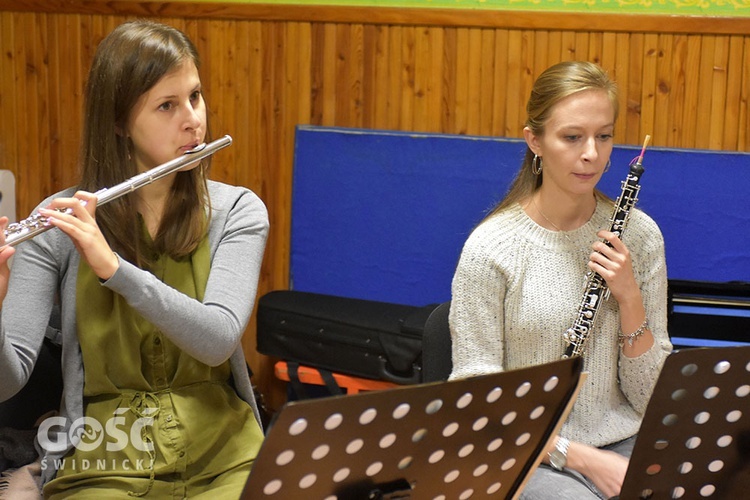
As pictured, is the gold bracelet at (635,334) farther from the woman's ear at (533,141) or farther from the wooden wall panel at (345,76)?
the wooden wall panel at (345,76)

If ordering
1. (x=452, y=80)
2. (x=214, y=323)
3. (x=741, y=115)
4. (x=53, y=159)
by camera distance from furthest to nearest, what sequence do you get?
(x=53, y=159)
(x=452, y=80)
(x=741, y=115)
(x=214, y=323)

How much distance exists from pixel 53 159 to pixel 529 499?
2.40 m

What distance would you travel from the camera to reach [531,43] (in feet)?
10.0

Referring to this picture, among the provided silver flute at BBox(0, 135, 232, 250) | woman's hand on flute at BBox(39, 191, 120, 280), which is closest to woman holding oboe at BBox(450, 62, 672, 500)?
silver flute at BBox(0, 135, 232, 250)

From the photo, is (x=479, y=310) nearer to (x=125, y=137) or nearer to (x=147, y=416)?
(x=147, y=416)

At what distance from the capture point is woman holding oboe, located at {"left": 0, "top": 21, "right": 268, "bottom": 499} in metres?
1.69

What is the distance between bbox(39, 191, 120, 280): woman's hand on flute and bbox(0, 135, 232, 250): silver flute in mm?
25

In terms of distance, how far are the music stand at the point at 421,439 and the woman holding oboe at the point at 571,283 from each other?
403mm

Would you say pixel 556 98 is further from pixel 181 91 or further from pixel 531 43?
pixel 531 43

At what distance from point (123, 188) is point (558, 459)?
36.8 inches

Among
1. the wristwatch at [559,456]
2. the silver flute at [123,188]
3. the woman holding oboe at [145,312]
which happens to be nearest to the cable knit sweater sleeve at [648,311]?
the wristwatch at [559,456]

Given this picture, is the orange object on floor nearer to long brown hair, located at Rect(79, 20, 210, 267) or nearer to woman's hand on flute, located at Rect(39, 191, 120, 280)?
long brown hair, located at Rect(79, 20, 210, 267)

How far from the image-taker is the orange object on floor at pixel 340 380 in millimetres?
2973

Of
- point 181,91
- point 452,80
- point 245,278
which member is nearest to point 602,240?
point 245,278
